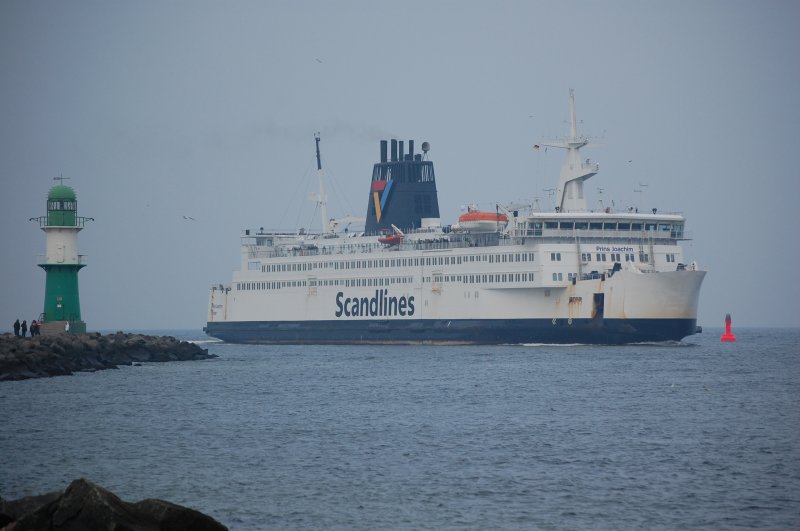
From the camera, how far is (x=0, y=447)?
88.7 ft

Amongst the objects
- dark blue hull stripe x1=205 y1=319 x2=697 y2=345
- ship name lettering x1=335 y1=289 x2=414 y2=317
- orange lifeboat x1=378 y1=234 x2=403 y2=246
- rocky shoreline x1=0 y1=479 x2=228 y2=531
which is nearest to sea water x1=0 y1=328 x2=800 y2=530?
rocky shoreline x1=0 y1=479 x2=228 y2=531

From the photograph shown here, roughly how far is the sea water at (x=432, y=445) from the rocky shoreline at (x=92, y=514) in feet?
10.1

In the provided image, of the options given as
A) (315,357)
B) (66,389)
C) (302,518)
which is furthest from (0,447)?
(315,357)

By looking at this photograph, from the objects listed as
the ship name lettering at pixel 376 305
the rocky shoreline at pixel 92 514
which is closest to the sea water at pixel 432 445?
the rocky shoreline at pixel 92 514

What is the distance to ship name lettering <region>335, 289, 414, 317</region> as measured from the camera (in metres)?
69.6

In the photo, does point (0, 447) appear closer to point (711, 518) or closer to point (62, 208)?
point (711, 518)

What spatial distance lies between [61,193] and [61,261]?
3115 millimetres

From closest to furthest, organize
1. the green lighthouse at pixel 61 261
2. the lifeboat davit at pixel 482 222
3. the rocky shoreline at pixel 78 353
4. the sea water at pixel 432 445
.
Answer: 1. the sea water at pixel 432 445
2. the rocky shoreline at pixel 78 353
3. the green lighthouse at pixel 61 261
4. the lifeboat davit at pixel 482 222

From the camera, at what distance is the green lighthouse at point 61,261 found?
5472 cm

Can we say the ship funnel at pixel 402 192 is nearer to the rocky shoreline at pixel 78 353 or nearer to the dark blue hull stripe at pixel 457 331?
the dark blue hull stripe at pixel 457 331

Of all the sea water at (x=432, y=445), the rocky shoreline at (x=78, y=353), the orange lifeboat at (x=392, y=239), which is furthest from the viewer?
the orange lifeboat at (x=392, y=239)

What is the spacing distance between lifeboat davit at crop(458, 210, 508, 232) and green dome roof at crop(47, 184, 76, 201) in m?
20.6

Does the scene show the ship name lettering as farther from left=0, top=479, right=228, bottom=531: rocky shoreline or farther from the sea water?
left=0, top=479, right=228, bottom=531: rocky shoreline

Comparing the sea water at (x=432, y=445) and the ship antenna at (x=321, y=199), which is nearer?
the sea water at (x=432, y=445)
